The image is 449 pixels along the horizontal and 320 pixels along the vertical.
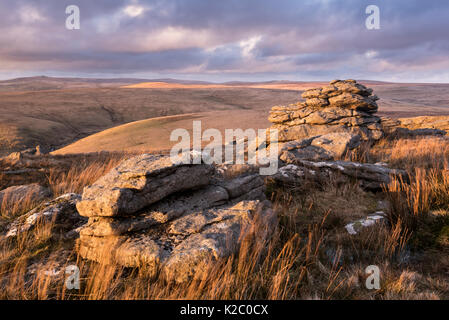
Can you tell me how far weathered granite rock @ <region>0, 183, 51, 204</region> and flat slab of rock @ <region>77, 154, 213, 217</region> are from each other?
10.5 ft

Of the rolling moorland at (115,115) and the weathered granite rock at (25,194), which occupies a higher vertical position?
the rolling moorland at (115,115)

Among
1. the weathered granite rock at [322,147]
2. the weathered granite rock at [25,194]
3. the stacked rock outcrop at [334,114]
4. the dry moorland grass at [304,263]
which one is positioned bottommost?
the dry moorland grass at [304,263]

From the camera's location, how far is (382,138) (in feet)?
44.3

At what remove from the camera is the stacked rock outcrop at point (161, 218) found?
353 centimetres

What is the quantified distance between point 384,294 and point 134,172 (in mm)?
3770

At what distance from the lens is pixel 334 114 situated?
47.8ft

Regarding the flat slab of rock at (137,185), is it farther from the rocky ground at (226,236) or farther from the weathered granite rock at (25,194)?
the weathered granite rock at (25,194)

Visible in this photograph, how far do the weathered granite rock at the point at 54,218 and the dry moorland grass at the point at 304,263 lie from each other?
219mm

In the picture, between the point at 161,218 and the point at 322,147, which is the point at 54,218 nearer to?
the point at 161,218

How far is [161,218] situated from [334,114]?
513 inches

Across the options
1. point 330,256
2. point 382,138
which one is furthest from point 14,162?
point 382,138

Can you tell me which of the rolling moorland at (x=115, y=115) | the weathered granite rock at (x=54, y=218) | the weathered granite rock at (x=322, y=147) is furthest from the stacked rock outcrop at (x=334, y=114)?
the rolling moorland at (x=115, y=115)

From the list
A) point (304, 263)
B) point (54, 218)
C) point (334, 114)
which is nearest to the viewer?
point (304, 263)

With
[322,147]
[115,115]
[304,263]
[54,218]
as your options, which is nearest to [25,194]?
[54,218]
